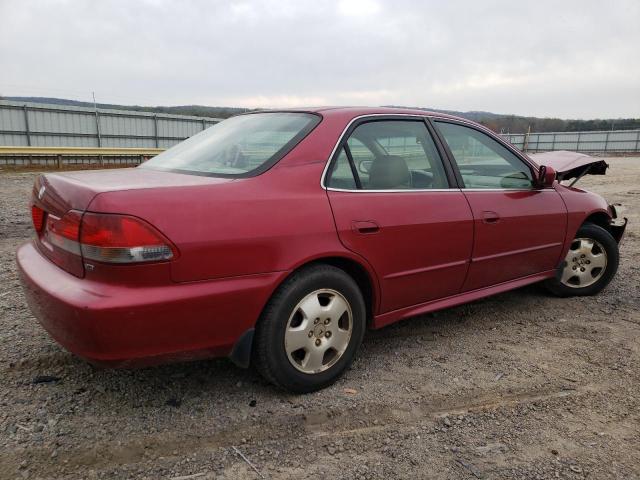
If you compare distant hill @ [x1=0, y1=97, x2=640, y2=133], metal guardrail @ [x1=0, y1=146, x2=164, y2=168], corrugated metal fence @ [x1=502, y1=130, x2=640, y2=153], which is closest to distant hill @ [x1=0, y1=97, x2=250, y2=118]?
distant hill @ [x1=0, y1=97, x2=640, y2=133]

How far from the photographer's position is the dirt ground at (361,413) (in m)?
2.13

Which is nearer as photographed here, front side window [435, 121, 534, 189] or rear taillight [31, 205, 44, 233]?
rear taillight [31, 205, 44, 233]

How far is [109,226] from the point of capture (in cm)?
205

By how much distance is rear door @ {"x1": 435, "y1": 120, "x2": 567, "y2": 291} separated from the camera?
3379mm

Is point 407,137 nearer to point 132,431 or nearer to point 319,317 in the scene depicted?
point 319,317

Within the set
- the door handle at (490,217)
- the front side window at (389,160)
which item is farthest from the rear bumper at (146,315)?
the door handle at (490,217)

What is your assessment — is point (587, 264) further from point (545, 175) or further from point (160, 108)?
point (160, 108)

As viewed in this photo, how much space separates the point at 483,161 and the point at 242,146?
1783 mm

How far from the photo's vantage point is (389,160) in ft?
9.98

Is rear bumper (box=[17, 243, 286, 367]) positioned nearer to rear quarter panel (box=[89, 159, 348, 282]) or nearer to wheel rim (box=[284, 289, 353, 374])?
rear quarter panel (box=[89, 159, 348, 282])

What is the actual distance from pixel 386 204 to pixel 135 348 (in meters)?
1.53

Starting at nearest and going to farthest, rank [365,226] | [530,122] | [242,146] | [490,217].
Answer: [365,226] → [242,146] → [490,217] → [530,122]

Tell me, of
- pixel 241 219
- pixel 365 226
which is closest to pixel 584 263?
pixel 365 226

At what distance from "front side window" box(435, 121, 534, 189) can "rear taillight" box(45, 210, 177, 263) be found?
2110 mm
